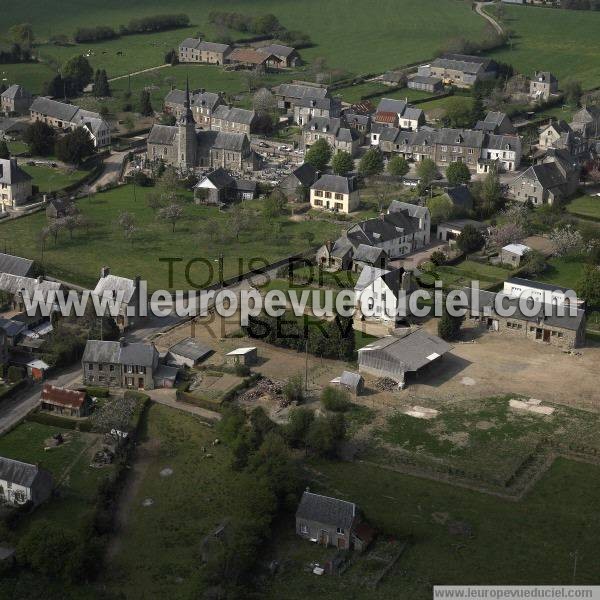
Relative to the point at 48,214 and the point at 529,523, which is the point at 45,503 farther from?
the point at 48,214

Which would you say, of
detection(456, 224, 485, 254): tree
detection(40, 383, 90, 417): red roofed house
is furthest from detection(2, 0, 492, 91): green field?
detection(40, 383, 90, 417): red roofed house

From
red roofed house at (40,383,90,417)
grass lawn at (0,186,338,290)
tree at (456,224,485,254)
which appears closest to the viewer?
red roofed house at (40,383,90,417)

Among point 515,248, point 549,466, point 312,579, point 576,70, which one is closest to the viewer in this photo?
point 312,579

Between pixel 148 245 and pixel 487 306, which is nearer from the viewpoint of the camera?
pixel 487 306

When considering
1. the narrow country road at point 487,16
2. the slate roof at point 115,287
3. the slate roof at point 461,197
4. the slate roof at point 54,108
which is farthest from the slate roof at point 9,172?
the narrow country road at point 487,16

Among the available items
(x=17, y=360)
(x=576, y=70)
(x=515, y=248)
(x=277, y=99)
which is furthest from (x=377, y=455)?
(x=576, y=70)

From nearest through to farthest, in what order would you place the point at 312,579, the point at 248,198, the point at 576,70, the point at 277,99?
the point at 312,579
the point at 248,198
the point at 277,99
the point at 576,70

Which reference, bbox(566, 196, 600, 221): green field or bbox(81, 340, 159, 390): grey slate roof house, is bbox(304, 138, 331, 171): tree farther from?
bbox(81, 340, 159, 390): grey slate roof house

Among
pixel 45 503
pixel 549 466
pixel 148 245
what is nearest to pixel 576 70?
pixel 148 245
